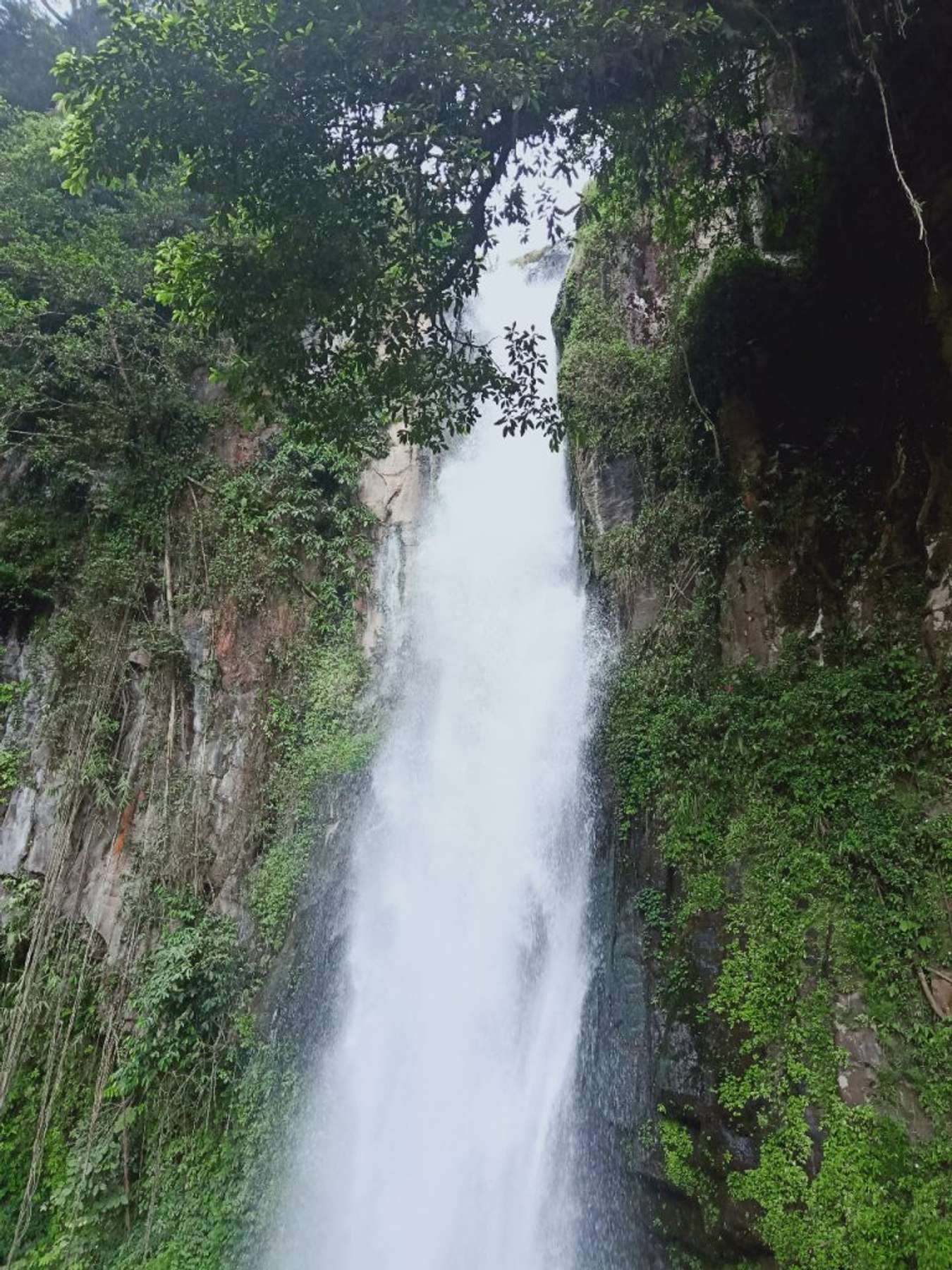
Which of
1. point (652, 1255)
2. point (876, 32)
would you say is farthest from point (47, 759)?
point (876, 32)

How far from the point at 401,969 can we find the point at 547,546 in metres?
5.67

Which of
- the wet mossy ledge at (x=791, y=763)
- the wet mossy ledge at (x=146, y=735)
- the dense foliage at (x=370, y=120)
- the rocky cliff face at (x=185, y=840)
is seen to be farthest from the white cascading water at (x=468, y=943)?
the dense foliage at (x=370, y=120)

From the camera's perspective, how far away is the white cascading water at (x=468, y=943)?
571 cm

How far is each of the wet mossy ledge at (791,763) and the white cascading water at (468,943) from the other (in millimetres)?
743

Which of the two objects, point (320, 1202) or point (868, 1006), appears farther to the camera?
point (320, 1202)

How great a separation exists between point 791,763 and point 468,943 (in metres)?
3.81

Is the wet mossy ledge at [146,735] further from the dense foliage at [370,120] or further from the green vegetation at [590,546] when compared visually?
the dense foliage at [370,120]

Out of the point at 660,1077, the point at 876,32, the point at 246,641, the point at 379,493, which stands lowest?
the point at 660,1077

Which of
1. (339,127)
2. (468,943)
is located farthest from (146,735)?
(339,127)

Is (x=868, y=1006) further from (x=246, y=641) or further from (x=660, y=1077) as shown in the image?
(x=246, y=641)

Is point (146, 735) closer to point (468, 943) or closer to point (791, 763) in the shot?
point (468, 943)

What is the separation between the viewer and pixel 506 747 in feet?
27.5

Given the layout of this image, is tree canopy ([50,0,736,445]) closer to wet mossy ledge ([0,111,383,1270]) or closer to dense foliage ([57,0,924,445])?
dense foliage ([57,0,924,445])

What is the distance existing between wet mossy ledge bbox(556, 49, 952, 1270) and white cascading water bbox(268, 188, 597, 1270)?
743 mm
